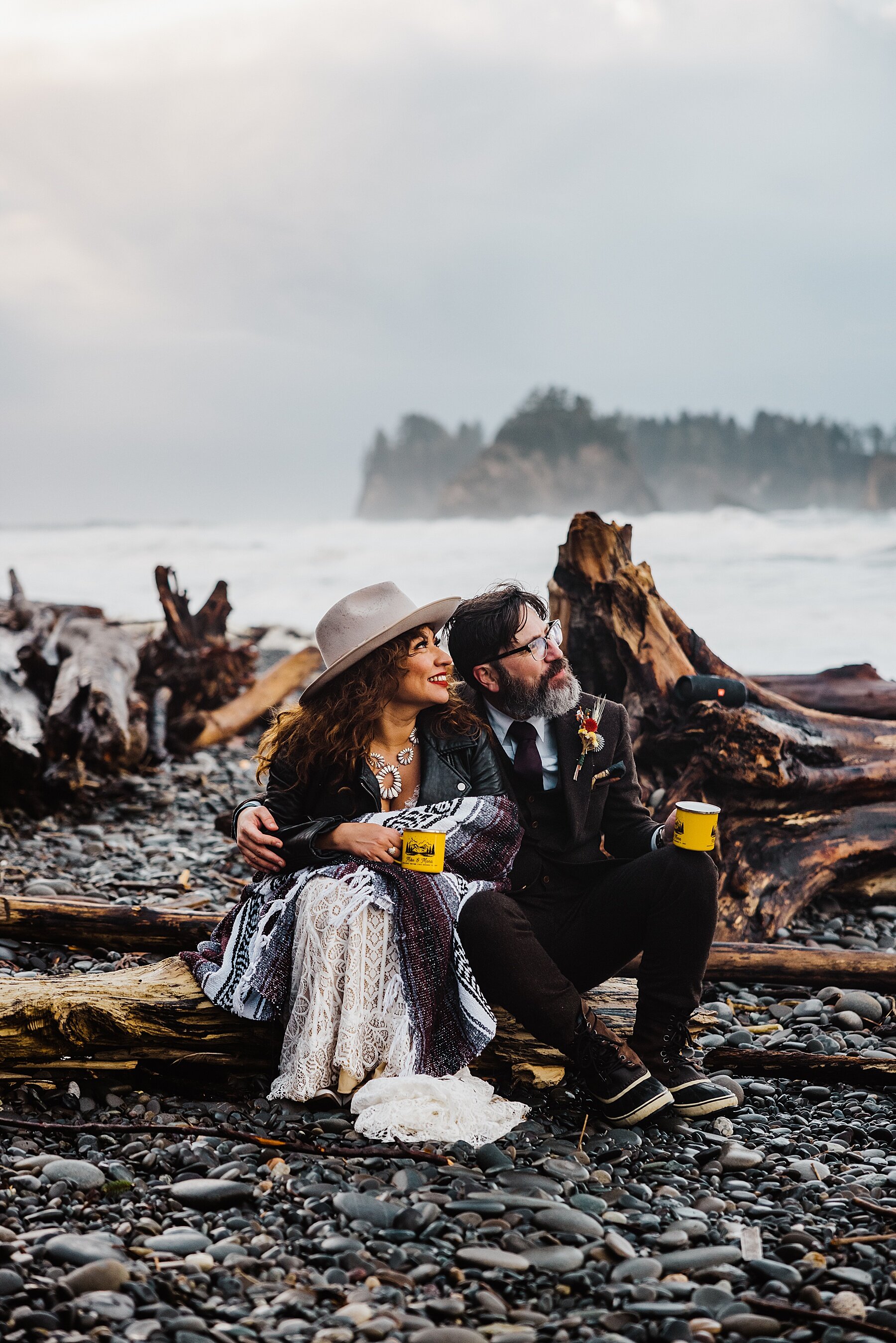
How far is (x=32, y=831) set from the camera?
25.8 feet

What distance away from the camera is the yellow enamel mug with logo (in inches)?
147

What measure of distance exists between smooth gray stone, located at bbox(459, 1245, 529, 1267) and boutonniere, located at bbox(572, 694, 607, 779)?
1.82 m

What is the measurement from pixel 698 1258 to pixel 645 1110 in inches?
31.4

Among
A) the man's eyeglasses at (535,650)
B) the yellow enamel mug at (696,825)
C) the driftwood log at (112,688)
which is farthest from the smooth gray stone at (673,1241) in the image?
the driftwood log at (112,688)

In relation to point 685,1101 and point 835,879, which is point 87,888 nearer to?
point 685,1101

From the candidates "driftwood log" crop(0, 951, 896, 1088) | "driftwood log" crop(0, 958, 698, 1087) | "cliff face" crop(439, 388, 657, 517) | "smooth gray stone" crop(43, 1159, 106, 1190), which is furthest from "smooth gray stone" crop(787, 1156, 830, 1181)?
"cliff face" crop(439, 388, 657, 517)

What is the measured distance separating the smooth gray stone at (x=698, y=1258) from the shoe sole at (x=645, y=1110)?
0.74 metres

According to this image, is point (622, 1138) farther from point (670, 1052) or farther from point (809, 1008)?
point (809, 1008)

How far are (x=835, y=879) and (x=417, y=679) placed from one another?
143 inches

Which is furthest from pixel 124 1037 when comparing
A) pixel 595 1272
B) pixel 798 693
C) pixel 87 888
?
pixel 798 693

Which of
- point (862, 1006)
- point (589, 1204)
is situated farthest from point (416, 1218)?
point (862, 1006)

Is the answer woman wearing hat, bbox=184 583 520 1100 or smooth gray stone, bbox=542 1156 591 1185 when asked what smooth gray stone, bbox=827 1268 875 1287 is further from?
woman wearing hat, bbox=184 583 520 1100

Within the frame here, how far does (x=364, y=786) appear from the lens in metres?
4.14

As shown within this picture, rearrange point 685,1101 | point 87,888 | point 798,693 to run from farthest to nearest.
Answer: point 798,693, point 87,888, point 685,1101
